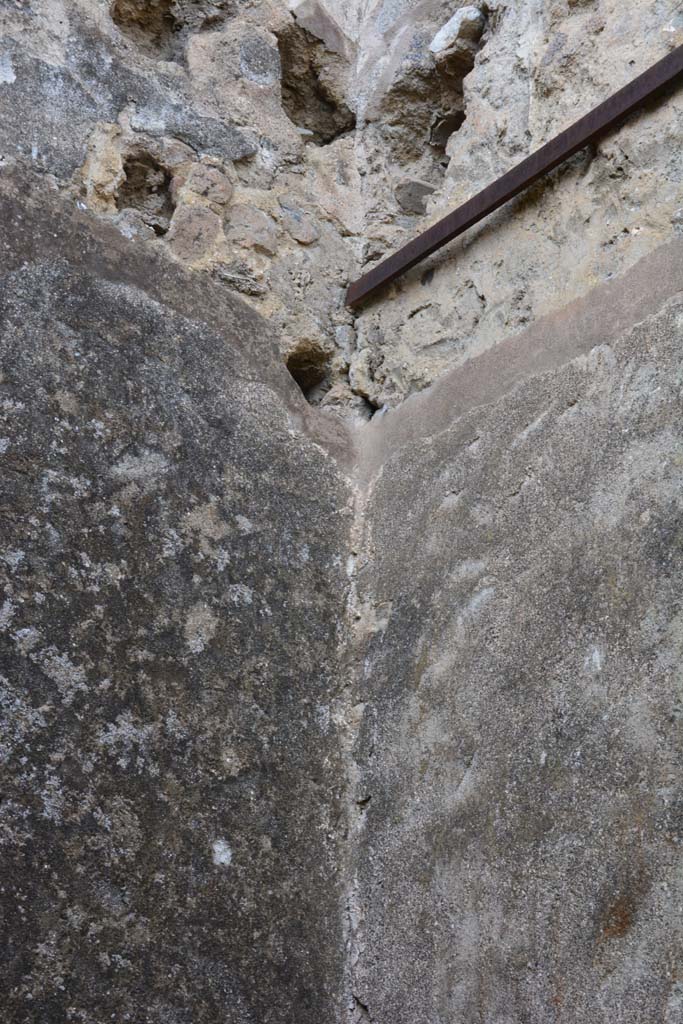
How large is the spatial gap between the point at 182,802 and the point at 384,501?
0.82 m

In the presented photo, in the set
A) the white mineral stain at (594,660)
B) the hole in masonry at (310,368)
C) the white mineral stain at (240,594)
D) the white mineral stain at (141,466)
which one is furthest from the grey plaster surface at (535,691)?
the white mineral stain at (141,466)

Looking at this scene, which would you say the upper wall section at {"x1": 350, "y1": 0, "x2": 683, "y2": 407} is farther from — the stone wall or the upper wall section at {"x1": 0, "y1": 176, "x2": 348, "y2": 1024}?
the upper wall section at {"x1": 0, "y1": 176, "x2": 348, "y2": 1024}

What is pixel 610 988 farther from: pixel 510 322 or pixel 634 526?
pixel 510 322

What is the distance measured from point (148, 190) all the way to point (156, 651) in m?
1.15

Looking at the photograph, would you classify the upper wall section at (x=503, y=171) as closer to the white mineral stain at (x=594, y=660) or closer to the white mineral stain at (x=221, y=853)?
the white mineral stain at (x=594, y=660)

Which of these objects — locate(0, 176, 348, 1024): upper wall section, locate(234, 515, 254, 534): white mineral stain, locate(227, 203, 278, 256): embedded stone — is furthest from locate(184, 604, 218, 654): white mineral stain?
locate(227, 203, 278, 256): embedded stone

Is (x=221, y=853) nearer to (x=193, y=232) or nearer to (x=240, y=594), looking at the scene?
(x=240, y=594)

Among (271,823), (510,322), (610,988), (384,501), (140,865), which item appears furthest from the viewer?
(384,501)

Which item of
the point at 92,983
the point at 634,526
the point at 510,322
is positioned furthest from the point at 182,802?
the point at 510,322

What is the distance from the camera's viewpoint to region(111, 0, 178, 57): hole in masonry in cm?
284

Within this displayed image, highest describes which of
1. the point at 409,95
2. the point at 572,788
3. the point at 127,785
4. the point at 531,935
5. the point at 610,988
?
the point at 409,95

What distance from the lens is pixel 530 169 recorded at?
7.74ft

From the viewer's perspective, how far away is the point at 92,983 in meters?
1.90

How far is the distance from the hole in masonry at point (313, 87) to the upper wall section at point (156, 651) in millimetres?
739
